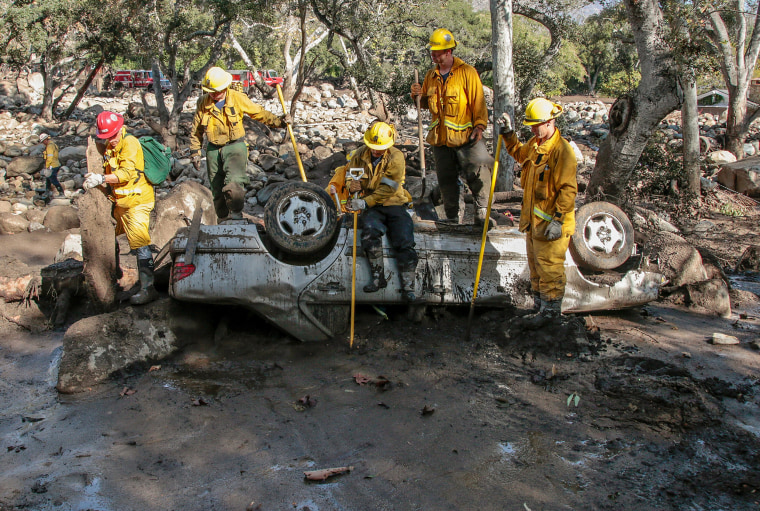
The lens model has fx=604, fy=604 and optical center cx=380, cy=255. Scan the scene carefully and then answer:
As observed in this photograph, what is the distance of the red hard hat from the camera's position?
584 cm

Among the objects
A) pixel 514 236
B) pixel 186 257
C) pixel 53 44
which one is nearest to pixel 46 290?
pixel 186 257

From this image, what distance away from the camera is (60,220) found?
11.1 meters

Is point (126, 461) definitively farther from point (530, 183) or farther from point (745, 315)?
point (745, 315)

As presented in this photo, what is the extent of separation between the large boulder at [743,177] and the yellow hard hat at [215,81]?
38.8 ft

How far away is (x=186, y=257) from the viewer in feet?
17.0

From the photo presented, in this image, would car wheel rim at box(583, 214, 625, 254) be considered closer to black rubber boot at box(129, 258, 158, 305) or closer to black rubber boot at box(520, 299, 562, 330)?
black rubber boot at box(520, 299, 562, 330)

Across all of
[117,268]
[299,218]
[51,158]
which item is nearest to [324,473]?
[299,218]

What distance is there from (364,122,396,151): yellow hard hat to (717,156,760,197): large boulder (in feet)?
36.3

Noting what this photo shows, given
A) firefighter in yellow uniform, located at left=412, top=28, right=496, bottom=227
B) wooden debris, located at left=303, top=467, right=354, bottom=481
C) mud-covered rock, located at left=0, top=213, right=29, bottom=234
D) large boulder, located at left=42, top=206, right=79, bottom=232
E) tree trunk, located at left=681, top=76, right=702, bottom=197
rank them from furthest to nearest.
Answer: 1. tree trunk, located at left=681, top=76, right=702, bottom=197
2. large boulder, located at left=42, top=206, right=79, bottom=232
3. mud-covered rock, located at left=0, top=213, right=29, bottom=234
4. firefighter in yellow uniform, located at left=412, top=28, right=496, bottom=227
5. wooden debris, located at left=303, top=467, right=354, bottom=481

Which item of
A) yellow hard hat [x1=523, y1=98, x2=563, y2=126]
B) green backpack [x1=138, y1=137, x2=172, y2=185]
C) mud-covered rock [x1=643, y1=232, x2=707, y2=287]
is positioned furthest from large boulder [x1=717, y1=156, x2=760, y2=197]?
green backpack [x1=138, y1=137, x2=172, y2=185]

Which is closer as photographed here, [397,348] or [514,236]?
[397,348]

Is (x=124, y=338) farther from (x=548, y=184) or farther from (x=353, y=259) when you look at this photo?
(x=548, y=184)

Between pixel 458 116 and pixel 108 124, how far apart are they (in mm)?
3417

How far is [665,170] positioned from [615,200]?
4.09 m
